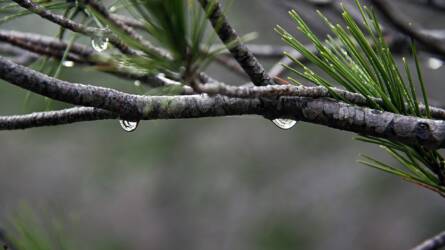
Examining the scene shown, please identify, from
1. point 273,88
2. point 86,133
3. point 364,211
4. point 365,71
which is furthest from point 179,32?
point 86,133

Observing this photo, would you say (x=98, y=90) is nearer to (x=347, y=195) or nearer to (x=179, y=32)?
(x=179, y=32)

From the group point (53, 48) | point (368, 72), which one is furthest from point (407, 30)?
point (53, 48)

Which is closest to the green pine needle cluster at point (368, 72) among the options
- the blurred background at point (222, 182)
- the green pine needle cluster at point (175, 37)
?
the green pine needle cluster at point (175, 37)

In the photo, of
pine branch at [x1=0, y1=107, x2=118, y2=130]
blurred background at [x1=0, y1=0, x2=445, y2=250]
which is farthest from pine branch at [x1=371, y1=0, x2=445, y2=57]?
blurred background at [x1=0, y1=0, x2=445, y2=250]

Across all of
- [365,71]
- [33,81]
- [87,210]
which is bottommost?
[87,210]

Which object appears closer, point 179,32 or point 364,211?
point 179,32

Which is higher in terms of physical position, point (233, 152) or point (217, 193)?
point (233, 152)

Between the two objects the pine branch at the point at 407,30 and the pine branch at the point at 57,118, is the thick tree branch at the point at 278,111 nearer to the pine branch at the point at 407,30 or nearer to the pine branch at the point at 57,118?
the pine branch at the point at 57,118
